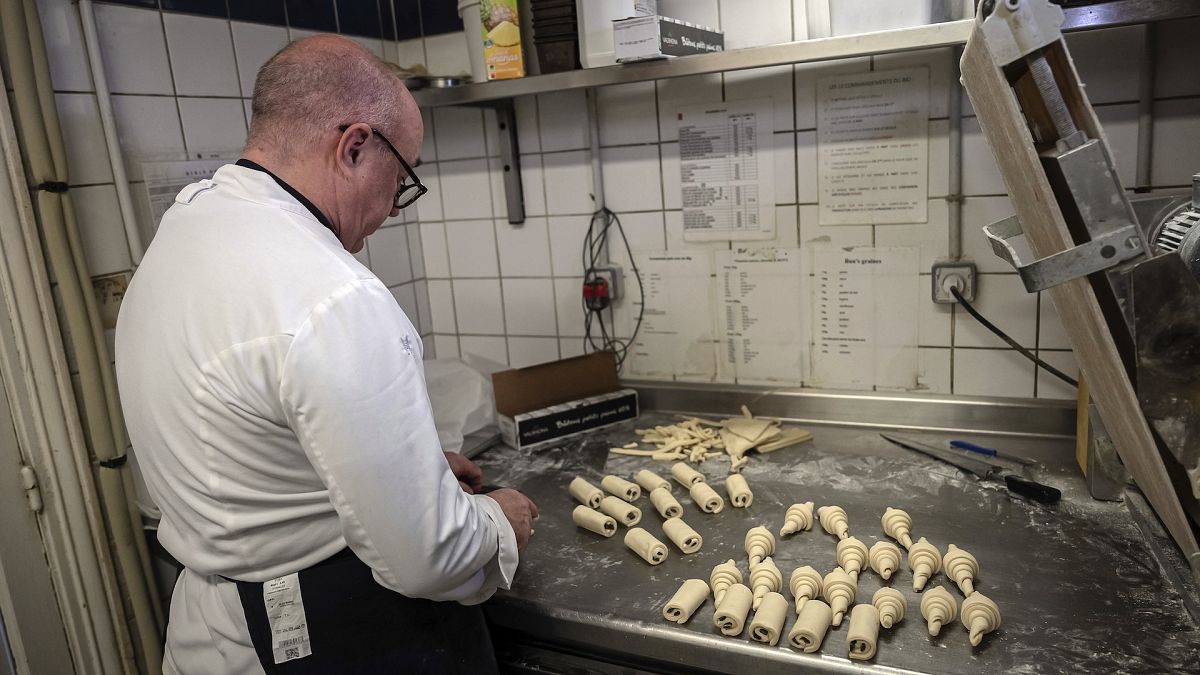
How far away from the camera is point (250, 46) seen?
1812 millimetres

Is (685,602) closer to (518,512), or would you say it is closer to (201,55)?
→ (518,512)

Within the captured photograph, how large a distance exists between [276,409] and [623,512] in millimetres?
710

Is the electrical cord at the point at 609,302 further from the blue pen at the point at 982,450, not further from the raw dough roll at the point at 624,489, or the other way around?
the blue pen at the point at 982,450

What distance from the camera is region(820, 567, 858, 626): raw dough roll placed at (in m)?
1.12

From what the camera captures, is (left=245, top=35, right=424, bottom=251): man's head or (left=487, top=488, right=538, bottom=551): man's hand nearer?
(left=245, top=35, right=424, bottom=251): man's head

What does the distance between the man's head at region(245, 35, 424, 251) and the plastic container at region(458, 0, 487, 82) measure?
0.71 meters

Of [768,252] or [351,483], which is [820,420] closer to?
[768,252]

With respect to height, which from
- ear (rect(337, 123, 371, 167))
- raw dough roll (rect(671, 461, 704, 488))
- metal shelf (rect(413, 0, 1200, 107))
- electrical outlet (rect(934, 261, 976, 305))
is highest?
metal shelf (rect(413, 0, 1200, 107))

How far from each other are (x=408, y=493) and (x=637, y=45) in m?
1.00

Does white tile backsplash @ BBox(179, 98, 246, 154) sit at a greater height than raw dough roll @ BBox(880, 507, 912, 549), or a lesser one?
greater

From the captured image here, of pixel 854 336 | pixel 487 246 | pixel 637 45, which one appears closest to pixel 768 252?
pixel 854 336

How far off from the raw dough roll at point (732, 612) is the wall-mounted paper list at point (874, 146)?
0.97 metres

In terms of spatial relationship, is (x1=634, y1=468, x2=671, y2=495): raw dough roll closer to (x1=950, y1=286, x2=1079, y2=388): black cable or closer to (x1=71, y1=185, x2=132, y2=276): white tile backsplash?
(x1=950, y1=286, x2=1079, y2=388): black cable

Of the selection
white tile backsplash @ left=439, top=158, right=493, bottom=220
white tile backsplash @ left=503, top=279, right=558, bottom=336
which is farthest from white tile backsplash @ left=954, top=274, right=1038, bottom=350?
white tile backsplash @ left=439, top=158, right=493, bottom=220
